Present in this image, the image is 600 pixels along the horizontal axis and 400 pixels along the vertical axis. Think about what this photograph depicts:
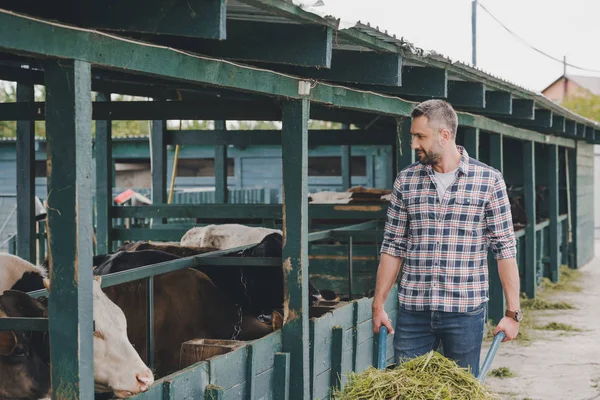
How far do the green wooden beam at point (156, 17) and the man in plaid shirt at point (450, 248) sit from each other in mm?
1238

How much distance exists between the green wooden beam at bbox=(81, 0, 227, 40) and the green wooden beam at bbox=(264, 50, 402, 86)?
6.72 ft

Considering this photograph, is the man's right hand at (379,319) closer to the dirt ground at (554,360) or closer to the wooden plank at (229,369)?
the wooden plank at (229,369)

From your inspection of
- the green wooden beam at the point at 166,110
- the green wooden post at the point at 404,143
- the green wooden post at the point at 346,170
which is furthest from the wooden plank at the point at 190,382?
the green wooden post at the point at 346,170

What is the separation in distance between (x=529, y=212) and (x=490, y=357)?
9310mm

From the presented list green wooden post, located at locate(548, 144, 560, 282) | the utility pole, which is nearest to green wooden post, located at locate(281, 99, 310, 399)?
green wooden post, located at locate(548, 144, 560, 282)

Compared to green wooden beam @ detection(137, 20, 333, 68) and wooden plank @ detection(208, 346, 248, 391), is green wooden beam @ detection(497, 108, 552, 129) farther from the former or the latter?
wooden plank @ detection(208, 346, 248, 391)

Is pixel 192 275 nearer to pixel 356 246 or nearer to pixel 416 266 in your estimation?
pixel 416 266

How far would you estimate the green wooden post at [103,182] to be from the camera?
33.3 ft

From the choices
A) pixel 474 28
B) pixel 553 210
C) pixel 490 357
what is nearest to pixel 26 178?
pixel 490 357

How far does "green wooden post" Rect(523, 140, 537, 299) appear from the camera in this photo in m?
13.2

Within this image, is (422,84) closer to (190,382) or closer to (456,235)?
(456,235)

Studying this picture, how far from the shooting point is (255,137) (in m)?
11.3

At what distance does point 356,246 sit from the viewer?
10250mm

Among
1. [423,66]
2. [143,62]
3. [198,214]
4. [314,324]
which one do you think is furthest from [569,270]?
[143,62]
